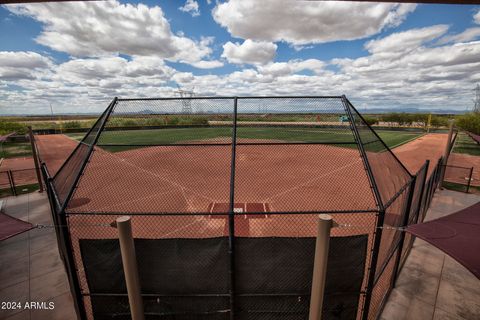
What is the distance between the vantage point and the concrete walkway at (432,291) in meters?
4.74

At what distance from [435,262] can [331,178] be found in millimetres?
8505

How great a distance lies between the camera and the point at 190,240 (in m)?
3.39

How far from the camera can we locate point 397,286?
5.50 metres

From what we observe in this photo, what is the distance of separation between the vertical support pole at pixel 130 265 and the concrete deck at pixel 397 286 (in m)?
2.55

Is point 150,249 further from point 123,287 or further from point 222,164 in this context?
point 222,164

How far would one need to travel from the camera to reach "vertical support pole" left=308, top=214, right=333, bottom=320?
289 centimetres

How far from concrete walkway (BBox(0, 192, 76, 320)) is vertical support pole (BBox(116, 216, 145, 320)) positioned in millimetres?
2534

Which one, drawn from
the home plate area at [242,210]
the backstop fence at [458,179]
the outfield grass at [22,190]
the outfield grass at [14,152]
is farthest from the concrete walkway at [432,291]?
the outfield grass at [14,152]

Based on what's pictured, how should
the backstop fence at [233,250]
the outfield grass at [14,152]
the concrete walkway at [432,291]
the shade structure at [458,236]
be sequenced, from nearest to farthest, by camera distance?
the shade structure at [458,236]
the backstop fence at [233,250]
the concrete walkway at [432,291]
the outfield grass at [14,152]

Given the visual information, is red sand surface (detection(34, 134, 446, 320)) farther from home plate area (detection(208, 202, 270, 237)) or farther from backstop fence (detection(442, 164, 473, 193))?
backstop fence (detection(442, 164, 473, 193))

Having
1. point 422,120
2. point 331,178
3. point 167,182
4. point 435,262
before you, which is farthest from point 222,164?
point 422,120

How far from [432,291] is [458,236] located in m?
3.09

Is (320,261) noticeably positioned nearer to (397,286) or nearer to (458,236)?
(458,236)

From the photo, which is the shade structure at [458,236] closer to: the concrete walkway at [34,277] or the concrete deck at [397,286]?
the concrete deck at [397,286]
